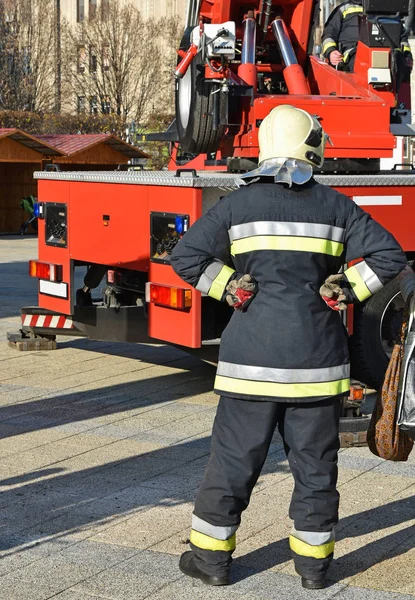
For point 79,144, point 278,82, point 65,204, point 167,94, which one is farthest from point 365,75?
point 167,94

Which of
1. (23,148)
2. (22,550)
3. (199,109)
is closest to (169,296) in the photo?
(199,109)

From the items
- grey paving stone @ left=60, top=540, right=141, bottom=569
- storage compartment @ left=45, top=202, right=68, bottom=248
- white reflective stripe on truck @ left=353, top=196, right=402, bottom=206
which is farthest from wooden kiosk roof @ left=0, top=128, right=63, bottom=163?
grey paving stone @ left=60, top=540, right=141, bottom=569

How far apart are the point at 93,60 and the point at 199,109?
46.9m

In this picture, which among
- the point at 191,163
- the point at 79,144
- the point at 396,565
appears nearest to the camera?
the point at 396,565

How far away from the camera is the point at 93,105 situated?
179 ft

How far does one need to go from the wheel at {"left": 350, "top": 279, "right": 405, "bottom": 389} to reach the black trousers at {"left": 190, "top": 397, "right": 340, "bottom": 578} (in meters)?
3.54

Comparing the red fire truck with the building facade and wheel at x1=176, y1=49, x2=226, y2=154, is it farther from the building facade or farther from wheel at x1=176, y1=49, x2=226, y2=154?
the building facade

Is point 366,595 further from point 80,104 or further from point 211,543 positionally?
point 80,104

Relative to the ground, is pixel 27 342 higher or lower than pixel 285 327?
lower

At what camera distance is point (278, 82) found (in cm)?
964

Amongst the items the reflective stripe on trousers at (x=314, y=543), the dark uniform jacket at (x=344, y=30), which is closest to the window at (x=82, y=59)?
the dark uniform jacket at (x=344, y=30)

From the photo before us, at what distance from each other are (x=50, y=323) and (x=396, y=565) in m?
5.68

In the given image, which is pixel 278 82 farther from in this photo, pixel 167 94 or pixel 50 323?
pixel 167 94

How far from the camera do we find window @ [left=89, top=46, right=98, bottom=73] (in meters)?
53.6
